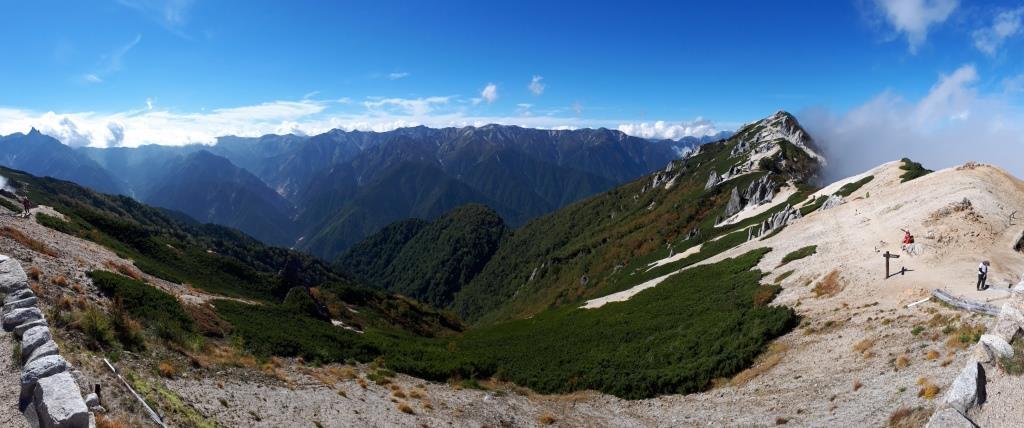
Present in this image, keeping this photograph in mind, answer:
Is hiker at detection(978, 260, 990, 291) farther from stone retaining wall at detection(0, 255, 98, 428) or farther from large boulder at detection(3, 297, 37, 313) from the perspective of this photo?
large boulder at detection(3, 297, 37, 313)

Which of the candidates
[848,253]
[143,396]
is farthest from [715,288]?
[143,396]

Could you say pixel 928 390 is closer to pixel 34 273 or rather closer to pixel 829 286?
pixel 829 286

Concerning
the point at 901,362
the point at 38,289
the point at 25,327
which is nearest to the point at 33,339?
the point at 25,327

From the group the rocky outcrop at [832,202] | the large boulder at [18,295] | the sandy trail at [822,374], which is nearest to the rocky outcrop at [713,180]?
the rocky outcrop at [832,202]

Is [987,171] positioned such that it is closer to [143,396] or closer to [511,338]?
[511,338]

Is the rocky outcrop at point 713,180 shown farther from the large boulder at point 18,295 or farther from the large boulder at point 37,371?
the large boulder at point 37,371
